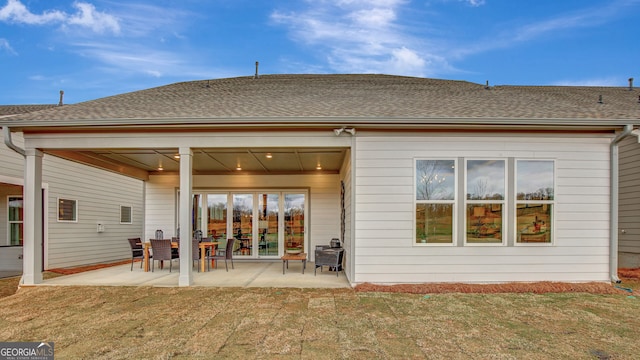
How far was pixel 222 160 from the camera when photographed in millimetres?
8805

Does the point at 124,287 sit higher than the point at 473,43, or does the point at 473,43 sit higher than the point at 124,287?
the point at 473,43

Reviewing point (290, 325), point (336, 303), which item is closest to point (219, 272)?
point (336, 303)

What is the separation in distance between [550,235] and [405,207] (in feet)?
8.62

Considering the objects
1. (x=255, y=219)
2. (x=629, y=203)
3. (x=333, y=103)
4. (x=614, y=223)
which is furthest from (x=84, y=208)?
(x=629, y=203)

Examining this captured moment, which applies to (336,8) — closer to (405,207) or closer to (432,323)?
(405,207)

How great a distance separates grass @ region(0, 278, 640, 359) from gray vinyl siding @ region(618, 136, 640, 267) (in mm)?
3413

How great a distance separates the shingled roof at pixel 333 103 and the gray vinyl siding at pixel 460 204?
0.52 metres

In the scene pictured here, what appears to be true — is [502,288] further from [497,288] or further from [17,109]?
[17,109]

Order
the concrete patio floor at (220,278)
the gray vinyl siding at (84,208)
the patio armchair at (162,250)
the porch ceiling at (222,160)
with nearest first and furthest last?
the concrete patio floor at (220,278), the porch ceiling at (222,160), the patio armchair at (162,250), the gray vinyl siding at (84,208)

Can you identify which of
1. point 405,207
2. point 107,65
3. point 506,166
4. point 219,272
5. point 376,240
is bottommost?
point 219,272

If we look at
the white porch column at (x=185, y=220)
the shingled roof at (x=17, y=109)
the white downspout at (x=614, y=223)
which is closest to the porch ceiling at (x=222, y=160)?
the white porch column at (x=185, y=220)

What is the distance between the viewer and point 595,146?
636 centimetres

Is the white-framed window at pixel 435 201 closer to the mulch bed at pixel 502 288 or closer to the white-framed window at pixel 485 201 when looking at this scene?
the white-framed window at pixel 485 201

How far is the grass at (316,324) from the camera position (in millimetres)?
3453
